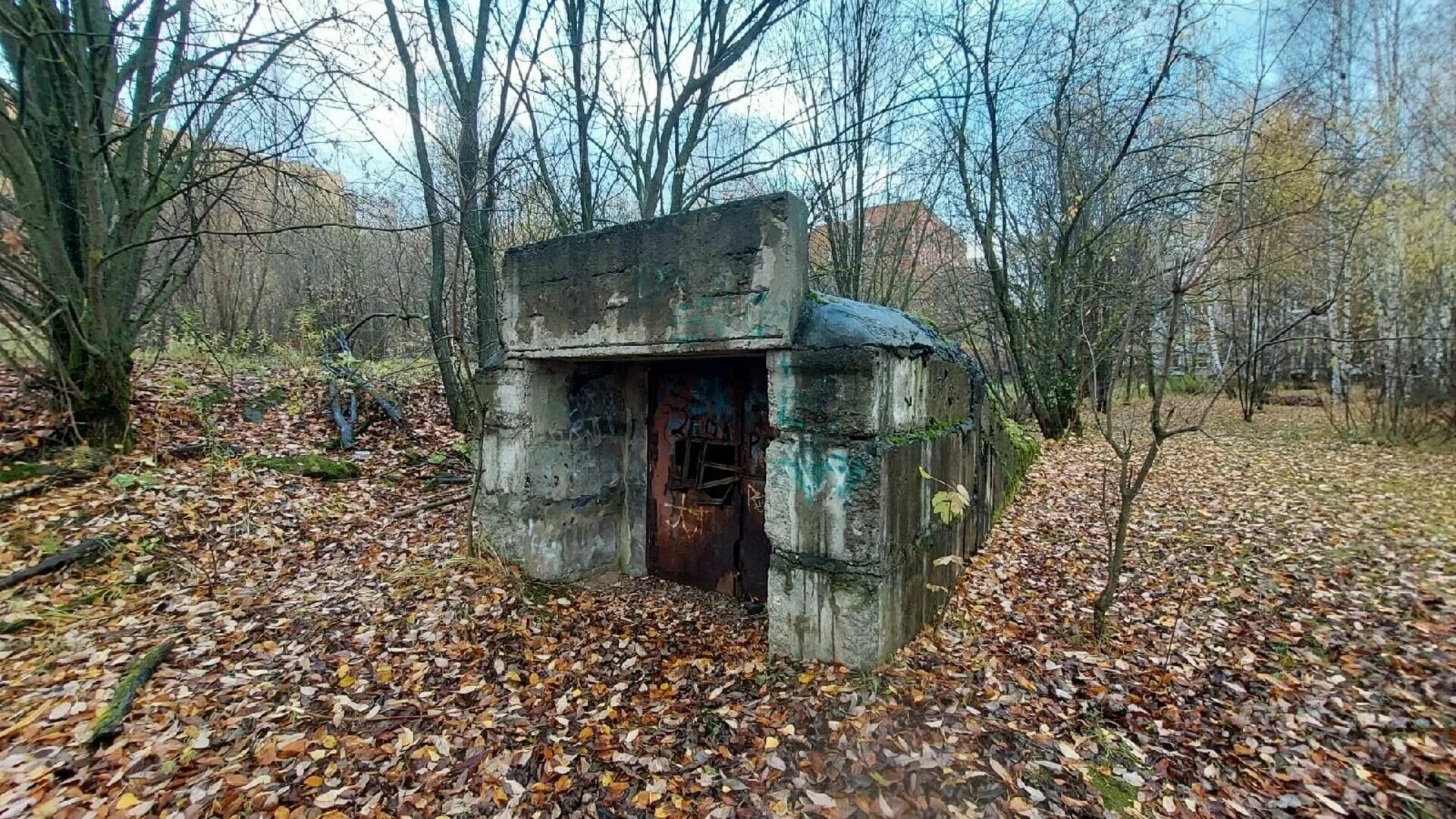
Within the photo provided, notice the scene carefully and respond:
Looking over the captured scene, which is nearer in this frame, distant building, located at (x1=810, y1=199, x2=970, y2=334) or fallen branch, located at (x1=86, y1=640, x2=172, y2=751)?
fallen branch, located at (x1=86, y1=640, x2=172, y2=751)

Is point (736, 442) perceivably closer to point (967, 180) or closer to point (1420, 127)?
point (967, 180)

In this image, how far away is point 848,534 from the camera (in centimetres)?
308

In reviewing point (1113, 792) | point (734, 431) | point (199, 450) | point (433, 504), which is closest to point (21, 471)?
point (199, 450)

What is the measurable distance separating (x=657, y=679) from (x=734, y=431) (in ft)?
Result: 5.77

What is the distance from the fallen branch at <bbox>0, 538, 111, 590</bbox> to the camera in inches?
137

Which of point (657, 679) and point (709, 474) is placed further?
point (709, 474)

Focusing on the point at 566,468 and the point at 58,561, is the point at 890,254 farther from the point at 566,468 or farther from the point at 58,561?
the point at 58,561

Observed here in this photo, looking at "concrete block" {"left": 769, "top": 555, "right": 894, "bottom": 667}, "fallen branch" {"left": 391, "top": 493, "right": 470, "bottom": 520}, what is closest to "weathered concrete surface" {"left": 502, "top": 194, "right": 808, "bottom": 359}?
"concrete block" {"left": 769, "top": 555, "right": 894, "bottom": 667}

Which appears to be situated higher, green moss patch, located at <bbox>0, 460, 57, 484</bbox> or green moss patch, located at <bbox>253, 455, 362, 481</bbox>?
green moss patch, located at <bbox>0, 460, 57, 484</bbox>

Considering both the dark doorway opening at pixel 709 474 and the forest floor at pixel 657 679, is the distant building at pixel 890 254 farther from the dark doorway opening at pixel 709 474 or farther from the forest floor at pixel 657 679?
the forest floor at pixel 657 679

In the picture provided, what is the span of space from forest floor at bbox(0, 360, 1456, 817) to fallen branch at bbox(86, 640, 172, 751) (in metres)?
0.05

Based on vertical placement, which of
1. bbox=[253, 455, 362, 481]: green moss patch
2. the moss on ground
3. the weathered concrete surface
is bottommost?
the moss on ground

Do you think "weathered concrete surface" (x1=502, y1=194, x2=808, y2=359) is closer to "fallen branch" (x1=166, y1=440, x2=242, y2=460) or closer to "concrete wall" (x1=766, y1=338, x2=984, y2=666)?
"concrete wall" (x1=766, y1=338, x2=984, y2=666)

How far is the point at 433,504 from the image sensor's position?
5.64 m
